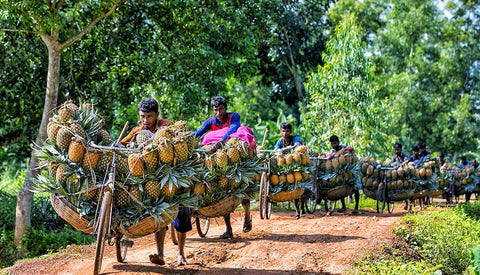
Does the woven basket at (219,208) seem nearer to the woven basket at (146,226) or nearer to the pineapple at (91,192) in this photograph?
the woven basket at (146,226)

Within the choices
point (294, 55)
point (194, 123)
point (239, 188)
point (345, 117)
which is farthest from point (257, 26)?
point (294, 55)

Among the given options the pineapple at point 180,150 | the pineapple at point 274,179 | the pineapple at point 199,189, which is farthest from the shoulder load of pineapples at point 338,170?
the pineapple at point 180,150

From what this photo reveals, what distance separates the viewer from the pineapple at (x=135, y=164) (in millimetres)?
5648

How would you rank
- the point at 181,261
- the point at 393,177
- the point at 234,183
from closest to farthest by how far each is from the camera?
1. the point at 181,261
2. the point at 234,183
3. the point at 393,177

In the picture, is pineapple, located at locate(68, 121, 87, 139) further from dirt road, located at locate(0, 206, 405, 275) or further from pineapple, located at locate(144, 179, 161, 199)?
dirt road, located at locate(0, 206, 405, 275)

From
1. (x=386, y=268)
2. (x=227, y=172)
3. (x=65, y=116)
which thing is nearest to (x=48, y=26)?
(x=65, y=116)

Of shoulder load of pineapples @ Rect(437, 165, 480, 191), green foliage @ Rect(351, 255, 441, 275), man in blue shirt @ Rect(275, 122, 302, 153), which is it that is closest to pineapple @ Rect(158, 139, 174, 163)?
green foliage @ Rect(351, 255, 441, 275)

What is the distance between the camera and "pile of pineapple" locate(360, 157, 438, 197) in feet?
43.5

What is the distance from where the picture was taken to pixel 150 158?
5695mm

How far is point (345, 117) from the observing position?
1684cm

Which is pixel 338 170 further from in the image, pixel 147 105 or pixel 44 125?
pixel 44 125

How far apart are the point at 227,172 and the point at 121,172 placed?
7.03 feet

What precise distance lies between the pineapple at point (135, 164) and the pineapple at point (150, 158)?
62mm

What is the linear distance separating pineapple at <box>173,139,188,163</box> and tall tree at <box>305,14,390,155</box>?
36.9ft
